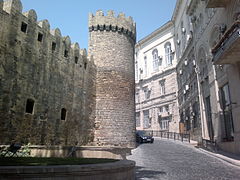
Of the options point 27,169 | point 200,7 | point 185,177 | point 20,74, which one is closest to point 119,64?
point 200,7

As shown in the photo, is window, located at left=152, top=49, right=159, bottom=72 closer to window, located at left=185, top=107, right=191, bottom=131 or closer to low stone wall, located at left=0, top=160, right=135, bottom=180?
window, located at left=185, top=107, right=191, bottom=131

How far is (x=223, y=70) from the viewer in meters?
13.8

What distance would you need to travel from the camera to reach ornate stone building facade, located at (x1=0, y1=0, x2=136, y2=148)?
35.7 feet

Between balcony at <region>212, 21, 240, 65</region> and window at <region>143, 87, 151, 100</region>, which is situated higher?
window at <region>143, 87, 151, 100</region>

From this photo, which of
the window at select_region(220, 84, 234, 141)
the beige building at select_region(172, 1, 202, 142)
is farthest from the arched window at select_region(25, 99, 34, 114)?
the beige building at select_region(172, 1, 202, 142)

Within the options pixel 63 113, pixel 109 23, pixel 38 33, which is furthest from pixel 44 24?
pixel 109 23

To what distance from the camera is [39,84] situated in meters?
12.5

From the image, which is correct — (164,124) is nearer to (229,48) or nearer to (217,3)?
(217,3)

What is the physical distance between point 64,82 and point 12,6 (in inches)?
208

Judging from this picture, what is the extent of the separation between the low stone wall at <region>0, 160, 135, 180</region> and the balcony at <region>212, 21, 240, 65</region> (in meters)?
8.09

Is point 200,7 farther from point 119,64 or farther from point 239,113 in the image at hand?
point 239,113

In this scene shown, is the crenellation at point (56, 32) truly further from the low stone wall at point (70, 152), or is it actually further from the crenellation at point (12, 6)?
the low stone wall at point (70, 152)

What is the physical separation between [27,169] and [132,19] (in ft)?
64.3

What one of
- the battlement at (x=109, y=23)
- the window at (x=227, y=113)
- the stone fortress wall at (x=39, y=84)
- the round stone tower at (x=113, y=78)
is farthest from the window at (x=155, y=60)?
the window at (x=227, y=113)
